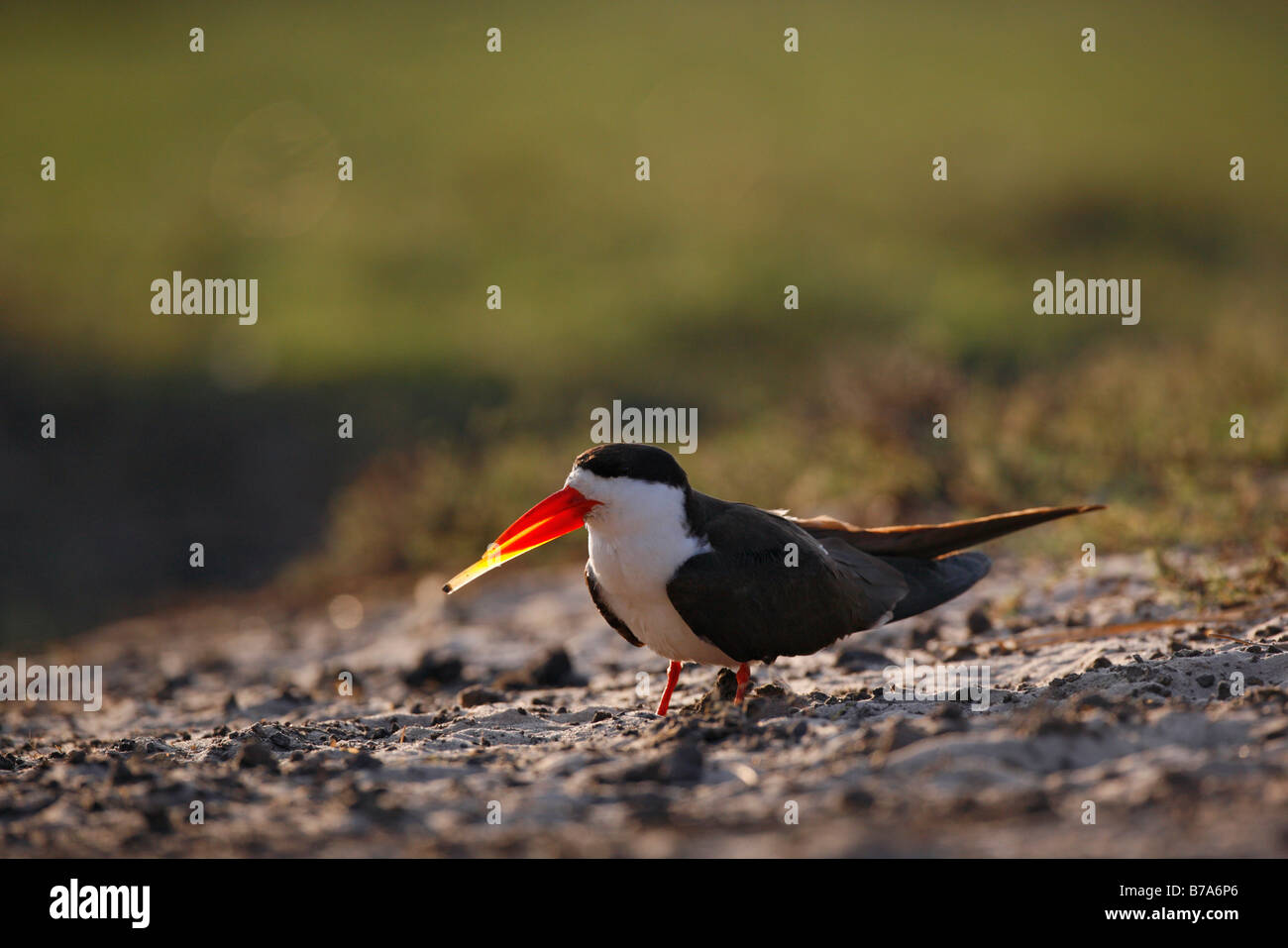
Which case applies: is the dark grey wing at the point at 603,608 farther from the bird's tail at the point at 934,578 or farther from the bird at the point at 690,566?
the bird's tail at the point at 934,578

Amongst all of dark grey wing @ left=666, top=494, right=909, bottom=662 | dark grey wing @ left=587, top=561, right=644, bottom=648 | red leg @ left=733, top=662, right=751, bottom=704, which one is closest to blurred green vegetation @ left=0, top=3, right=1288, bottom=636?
dark grey wing @ left=666, top=494, right=909, bottom=662

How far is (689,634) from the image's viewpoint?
488 centimetres

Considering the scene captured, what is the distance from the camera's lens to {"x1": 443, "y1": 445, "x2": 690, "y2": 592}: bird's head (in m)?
4.75

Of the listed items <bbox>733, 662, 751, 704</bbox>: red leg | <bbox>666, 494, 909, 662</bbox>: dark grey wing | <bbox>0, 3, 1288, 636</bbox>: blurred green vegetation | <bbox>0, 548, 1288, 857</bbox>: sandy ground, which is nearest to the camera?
<bbox>0, 548, 1288, 857</bbox>: sandy ground

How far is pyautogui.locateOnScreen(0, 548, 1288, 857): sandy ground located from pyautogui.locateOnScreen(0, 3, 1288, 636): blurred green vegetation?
6.11 feet

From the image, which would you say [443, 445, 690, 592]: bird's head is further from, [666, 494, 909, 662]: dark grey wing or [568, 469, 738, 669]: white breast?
[666, 494, 909, 662]: dark grey wing

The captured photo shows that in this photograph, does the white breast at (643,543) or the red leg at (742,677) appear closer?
the white breast at (643,543)

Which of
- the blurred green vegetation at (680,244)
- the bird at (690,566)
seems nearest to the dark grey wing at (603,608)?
the bird at (690,566)

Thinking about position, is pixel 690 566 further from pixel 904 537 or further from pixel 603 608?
pixel 904 537

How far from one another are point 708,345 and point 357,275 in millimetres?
4666

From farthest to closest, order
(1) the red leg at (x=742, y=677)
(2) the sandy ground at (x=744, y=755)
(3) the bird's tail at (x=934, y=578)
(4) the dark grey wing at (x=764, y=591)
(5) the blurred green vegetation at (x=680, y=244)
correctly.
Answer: (5) the blurred green vegetation at (x=680, y=244)
(3) the bird's tail at (x=934, y=578)
(1) the red leg at (x=742, y=677)
(4) the dark grey wing at (x=764, y=591)
(2) the sandy ground at (x=744, y=755)

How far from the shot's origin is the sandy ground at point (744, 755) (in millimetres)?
3268
